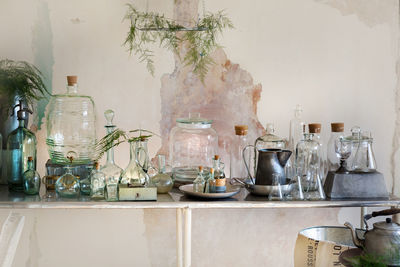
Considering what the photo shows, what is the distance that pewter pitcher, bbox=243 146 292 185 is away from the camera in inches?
95.0

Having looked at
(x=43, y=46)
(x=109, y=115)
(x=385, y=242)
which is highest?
(x=43, y=46)

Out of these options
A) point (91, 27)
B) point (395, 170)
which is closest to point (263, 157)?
point (395, 170)

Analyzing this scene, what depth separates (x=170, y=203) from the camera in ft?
7.39

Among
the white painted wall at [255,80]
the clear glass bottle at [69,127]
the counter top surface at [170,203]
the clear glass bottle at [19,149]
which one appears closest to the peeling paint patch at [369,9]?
the white painted wall at [255,80]

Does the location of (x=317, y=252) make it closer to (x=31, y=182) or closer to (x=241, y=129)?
(x=241, y=129)

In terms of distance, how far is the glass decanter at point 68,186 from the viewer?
7.63 feet

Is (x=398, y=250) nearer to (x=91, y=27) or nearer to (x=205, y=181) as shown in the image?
(x=205, y=181)

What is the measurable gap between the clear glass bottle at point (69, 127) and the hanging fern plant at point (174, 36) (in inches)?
14.9

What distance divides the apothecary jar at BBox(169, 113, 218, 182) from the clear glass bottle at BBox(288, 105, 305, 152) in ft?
1.29

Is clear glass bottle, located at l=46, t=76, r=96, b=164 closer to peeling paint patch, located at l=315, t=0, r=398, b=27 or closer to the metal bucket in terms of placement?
the metal bucket

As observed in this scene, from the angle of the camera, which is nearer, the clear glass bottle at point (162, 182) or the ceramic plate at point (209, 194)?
the ceramic plate at point (209, 194)

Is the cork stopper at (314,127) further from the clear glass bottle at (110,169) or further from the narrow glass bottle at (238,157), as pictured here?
the clear glass bottle at (110,169)

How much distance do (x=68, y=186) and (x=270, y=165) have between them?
876mm

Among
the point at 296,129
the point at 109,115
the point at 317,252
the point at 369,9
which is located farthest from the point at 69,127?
the point at 369,9
